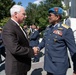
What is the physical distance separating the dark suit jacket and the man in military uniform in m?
0.55

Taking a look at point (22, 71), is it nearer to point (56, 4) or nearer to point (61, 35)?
point (61, 35)

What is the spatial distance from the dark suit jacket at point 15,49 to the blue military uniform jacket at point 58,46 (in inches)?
21.7

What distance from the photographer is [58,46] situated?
3801 mm

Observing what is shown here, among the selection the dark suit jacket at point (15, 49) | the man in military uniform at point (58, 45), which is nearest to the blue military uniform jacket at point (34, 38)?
the man in military uniform at point (58, 45)

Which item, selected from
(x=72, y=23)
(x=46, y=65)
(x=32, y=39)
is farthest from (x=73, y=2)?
(x=46, y=65)

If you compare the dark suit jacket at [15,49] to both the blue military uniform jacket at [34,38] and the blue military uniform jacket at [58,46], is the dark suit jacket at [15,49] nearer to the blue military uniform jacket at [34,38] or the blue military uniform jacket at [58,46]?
the blue military uniform jacket at [58,46]

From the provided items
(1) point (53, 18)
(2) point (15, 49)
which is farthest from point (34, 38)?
(2) point (15, 49)

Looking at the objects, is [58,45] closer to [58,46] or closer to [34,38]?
[58,46]

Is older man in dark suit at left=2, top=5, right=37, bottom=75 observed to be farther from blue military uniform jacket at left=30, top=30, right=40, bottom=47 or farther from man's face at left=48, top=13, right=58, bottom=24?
blue military uniform jacket at left=30, top=30, right=40, bottom=47

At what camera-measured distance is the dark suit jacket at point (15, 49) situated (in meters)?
3.19

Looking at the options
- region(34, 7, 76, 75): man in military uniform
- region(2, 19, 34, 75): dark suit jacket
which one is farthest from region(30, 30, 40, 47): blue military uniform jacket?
region(2, 19, 34, 75): dark suit jacket

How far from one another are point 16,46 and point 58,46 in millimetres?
903

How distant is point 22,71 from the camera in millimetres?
3471

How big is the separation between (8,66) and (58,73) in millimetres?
924
